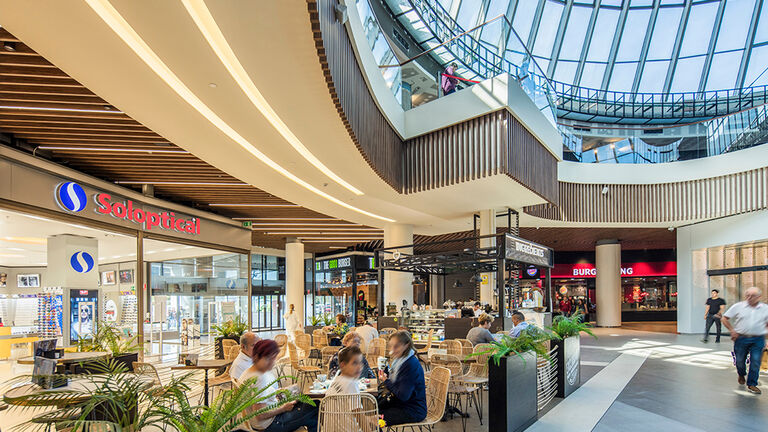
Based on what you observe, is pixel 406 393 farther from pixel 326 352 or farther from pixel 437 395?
pixel 326 352

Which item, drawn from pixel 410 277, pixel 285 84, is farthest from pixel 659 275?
pixel 285 84

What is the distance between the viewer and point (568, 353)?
22.2 feet

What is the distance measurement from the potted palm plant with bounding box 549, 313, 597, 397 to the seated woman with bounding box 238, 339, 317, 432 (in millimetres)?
4114


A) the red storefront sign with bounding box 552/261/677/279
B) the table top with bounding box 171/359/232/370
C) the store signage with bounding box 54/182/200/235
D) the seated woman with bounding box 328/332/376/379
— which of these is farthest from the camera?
the red storefront sign with bounding box 552/261/677/279


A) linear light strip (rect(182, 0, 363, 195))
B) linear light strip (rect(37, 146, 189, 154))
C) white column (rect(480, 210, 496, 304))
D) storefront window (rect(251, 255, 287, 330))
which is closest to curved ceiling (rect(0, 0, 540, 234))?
linear light strip (rect(182, 0, 363, 195))

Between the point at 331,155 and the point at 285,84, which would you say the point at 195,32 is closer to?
the point at 285,84

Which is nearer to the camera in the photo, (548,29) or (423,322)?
(423,322)

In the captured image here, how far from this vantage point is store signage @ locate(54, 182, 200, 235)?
731 centimetres

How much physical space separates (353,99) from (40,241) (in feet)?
20.7

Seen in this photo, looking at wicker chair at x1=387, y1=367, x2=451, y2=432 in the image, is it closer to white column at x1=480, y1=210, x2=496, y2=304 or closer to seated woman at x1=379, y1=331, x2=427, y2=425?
seated woman at x1=379, y1=331, x2=427, y2=425

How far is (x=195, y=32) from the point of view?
3650 mm

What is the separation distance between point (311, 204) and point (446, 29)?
8.89 meters

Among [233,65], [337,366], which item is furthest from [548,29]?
[337,366]

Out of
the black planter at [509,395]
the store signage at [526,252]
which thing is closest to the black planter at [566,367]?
the black planter at [509,395]
